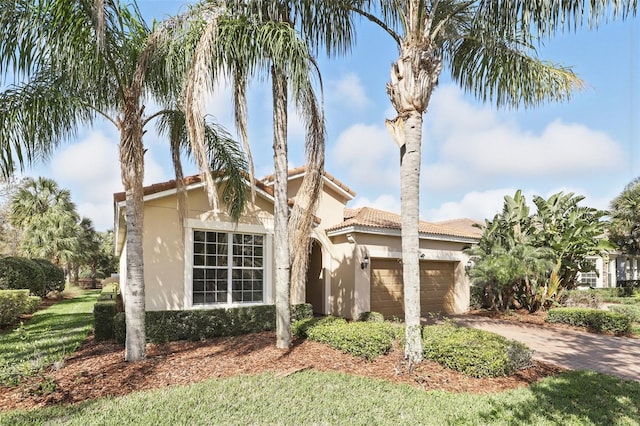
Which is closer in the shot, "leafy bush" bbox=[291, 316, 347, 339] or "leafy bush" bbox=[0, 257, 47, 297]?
"leafy bush" bbox=[291, 316, 347, 339]

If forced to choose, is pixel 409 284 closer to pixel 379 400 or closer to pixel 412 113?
pixel 379 400

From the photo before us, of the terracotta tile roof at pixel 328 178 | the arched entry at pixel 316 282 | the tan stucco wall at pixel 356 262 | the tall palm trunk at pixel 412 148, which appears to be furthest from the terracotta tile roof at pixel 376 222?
the tall palm trunk at pixel 412 148

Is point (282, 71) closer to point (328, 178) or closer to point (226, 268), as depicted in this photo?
point (226, 268)

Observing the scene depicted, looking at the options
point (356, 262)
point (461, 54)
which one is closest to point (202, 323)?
point (356, 262)

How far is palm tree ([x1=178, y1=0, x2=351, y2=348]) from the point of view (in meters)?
7.23

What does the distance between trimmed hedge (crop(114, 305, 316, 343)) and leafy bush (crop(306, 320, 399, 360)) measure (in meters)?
2.02

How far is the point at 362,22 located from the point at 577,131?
61.2 ft

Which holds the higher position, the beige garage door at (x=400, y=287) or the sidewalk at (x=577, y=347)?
the beige garage door at (x=400, y=287)

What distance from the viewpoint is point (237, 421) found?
480 cm

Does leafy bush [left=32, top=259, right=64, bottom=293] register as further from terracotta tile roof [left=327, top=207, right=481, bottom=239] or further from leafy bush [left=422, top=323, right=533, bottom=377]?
leafy bush [left=422, top=323, right=533, bottom=377]

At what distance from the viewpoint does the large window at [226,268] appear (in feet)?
35.7

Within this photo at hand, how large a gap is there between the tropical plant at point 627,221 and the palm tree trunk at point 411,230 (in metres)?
23.5

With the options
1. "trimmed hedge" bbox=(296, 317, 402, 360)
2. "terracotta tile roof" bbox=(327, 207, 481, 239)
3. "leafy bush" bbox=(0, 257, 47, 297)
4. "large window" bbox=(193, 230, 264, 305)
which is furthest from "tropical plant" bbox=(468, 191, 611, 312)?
"leafy bush" bbox=(0, 257, 47, 297)

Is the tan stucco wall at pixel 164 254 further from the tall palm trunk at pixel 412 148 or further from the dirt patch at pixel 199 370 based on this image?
the tall palm trunk at pixel 412 148
